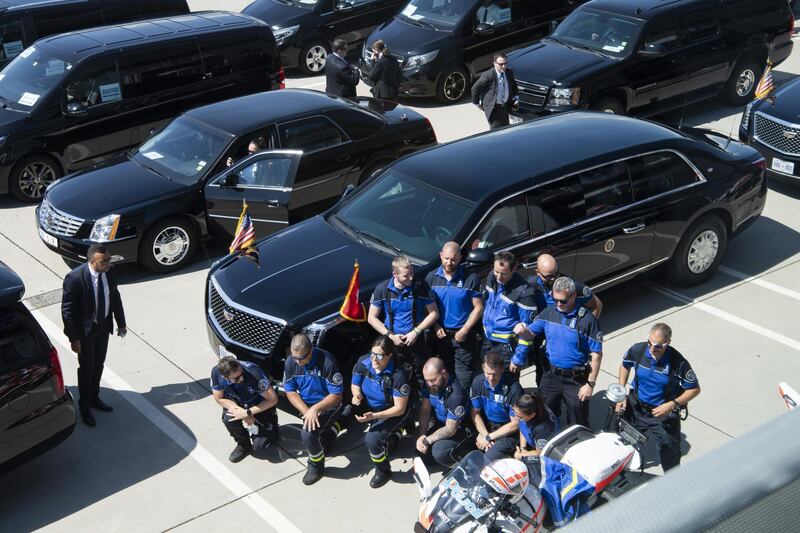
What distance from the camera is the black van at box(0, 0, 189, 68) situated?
15008 millimetres

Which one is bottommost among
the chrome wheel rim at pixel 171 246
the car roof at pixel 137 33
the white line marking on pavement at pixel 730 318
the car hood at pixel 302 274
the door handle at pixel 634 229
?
the white line marking on pavement at pixel 730 318

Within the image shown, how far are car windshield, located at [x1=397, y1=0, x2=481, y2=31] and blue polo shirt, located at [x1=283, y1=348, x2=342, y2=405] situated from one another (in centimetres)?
938

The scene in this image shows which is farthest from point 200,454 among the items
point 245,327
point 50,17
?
A: point 50,17

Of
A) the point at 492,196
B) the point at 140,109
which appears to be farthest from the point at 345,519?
the point at 140,109

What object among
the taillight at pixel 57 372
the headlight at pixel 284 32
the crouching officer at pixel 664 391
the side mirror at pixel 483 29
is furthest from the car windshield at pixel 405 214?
the headlight at pixel 284 32

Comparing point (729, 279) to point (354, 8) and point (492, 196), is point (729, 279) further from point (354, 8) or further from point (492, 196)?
point (354, 8)

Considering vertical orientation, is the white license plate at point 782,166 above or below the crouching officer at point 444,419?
below

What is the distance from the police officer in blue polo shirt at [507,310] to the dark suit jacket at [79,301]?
3016 mm

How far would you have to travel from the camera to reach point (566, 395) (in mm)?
7242

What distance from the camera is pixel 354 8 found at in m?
17.0

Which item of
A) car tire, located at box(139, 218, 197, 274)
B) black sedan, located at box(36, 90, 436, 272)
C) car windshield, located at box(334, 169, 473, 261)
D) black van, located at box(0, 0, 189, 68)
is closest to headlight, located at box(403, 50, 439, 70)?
black sedan, located at box(36, 90, 436, 272)

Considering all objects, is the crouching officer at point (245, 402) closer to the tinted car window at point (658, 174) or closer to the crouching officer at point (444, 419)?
the crouching officer at point (444, 419)

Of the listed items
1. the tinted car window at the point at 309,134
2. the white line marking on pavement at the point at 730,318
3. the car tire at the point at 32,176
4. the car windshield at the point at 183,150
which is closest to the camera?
the white line marking on pavement at the point at 730,318

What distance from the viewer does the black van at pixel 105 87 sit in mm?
12141
